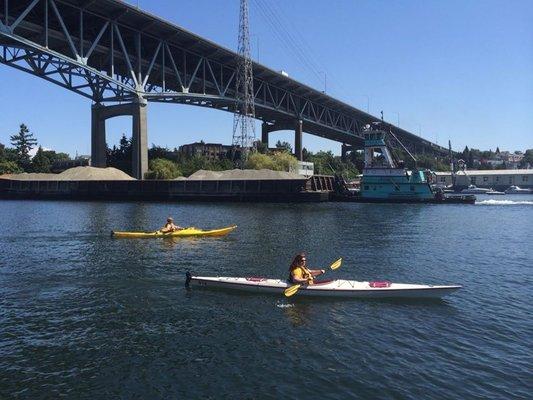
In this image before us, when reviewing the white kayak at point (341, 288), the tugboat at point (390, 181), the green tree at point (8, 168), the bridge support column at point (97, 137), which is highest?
the bridge support column at point (97, 137)

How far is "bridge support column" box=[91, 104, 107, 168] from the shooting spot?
293ft

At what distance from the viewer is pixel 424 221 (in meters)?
50.8

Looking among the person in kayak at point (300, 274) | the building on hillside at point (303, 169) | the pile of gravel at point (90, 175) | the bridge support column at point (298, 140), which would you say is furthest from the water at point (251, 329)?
the bridge support column at point (298, 140)

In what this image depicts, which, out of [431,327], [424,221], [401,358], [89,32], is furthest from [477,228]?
[89,32]

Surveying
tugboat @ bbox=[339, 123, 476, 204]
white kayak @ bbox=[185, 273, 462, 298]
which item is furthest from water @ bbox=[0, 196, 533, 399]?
tugboat @ bbox=[339, 123, 476, 204]

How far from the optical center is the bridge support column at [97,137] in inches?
3511

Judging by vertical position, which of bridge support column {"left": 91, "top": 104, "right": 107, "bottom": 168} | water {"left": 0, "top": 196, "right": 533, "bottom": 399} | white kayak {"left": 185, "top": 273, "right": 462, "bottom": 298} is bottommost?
water {"left": 0, "top": 196, "right": 533, "bottom": 399}

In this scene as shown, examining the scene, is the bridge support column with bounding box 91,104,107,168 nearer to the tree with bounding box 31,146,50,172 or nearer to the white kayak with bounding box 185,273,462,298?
the tree with bounding box 31,146,50,172

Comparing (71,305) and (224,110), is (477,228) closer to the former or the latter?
(71,305)

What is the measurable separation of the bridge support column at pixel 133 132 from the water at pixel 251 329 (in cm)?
5420

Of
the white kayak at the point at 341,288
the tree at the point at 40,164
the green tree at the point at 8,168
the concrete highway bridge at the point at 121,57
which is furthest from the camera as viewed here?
the tree at the point at 40,164

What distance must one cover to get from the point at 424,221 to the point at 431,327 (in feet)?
120

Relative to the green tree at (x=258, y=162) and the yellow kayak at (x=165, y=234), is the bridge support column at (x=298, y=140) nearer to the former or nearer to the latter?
the green tree at (x=258, y=162)

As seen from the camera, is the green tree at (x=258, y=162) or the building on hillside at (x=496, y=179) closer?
the green tree at (x=258, y=162)
